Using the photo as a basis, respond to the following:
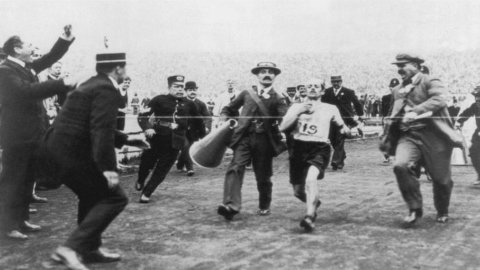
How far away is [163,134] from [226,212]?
2670 millimetres

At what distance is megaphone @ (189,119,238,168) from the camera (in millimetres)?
7917

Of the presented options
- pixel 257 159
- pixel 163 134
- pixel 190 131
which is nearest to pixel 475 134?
pixel 257 159

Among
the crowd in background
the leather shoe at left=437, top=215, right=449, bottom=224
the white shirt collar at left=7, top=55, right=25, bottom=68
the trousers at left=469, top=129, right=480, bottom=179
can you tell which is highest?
the crowd in background

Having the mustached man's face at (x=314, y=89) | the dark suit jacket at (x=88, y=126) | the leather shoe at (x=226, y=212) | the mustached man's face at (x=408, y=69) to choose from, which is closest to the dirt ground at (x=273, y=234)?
the leather shoe at (x=226, y=212)

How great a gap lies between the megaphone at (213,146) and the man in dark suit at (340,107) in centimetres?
527

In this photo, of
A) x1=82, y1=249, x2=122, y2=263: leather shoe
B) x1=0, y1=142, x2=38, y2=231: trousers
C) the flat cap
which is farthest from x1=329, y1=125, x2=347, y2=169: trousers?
the flat cap

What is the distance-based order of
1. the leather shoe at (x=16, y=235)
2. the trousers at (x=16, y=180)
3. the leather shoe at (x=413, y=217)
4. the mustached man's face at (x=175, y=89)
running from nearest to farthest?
the leather shoe at (x=16, y=235) → the trousers at (x=16, y=180) → the leather shoe at (x=413, y=217) → the mustached man's face at (x=175, y=89)

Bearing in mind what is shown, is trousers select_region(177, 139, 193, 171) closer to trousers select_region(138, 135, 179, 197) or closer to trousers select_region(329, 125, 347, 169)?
trousers select_region(138, 135, 179, 197)

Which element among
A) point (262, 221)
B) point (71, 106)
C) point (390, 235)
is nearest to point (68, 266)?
point (71, 106)

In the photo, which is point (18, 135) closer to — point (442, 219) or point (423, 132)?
point (423, 132)

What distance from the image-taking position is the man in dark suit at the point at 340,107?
13.1 meters

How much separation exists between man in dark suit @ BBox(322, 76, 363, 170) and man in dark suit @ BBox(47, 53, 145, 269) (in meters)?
8.44

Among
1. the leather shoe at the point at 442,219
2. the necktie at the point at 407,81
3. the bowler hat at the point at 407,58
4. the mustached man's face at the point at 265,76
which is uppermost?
the bowler hat at the point at 407,58

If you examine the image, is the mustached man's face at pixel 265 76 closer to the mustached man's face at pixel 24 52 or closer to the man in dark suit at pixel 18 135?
the man in dark suit at pixel 18 135
